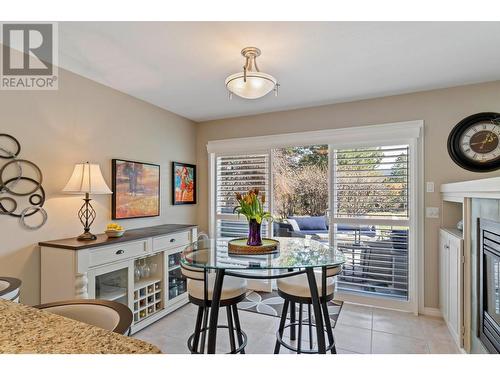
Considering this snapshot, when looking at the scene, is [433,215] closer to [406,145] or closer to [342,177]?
[406,145]

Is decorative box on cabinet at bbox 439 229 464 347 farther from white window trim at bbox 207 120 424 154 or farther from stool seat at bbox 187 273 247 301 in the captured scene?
stool seat at bbox 187 273 247 301

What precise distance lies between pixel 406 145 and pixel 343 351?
2171 mm

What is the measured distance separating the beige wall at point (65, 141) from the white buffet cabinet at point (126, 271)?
0.13 metres

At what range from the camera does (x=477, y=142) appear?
2721 mm

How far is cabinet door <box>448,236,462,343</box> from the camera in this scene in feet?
7.15

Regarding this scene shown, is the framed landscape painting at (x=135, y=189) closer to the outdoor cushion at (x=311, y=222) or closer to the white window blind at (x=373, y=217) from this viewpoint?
the outdoor cushion at (x=311, y=222)

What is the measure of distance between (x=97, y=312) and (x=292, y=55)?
2.12 meters

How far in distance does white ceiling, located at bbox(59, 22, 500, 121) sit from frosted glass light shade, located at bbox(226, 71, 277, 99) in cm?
30

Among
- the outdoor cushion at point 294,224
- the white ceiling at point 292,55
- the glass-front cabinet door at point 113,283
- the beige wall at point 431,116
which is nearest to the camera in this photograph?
the white ceiling at point 292,55

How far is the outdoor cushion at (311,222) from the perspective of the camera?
139 inches

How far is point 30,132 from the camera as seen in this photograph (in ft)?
7.29

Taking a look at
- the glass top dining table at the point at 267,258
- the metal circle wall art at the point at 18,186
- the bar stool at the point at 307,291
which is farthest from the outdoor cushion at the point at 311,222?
the metal circle wall art at the point at 18,186
